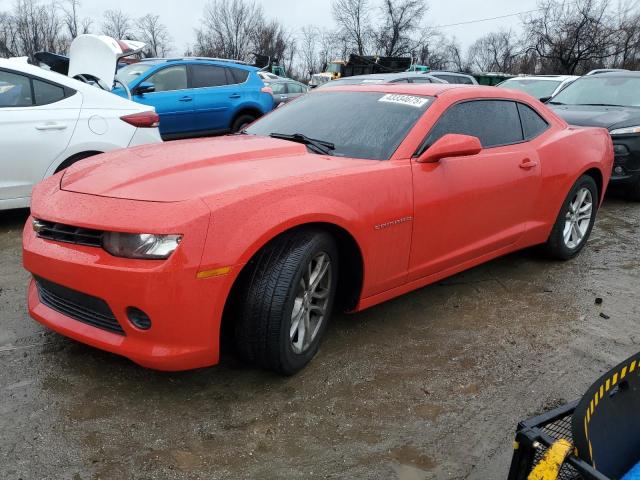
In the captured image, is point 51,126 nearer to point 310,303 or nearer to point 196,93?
point 310,303

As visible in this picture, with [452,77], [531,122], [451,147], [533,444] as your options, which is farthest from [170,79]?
[452,77]

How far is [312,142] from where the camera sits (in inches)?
130

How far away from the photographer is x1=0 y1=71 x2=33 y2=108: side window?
15.3ft

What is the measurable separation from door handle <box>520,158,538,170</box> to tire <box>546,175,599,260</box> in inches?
23.4

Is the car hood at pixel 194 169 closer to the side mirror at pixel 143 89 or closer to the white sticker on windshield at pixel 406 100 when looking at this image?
the white sticker on windshield at pixel 406 100

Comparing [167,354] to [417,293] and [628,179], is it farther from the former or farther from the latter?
[628,179]

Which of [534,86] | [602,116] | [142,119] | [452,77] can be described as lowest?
[142,119]

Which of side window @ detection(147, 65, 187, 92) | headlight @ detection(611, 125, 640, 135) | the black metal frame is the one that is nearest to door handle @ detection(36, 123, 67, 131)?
side window @ detection(147, 65, 187, 92)

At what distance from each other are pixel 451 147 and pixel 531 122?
1.42m

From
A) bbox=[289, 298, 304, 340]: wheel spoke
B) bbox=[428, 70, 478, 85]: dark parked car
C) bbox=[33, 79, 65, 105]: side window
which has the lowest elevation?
bbox=[289, 298, 304, 340]: wheel spoke

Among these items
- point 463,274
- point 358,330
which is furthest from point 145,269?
point 463,274

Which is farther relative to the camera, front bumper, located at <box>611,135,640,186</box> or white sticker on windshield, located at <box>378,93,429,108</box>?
front bumper, located at <box>611,135,640,186</box>

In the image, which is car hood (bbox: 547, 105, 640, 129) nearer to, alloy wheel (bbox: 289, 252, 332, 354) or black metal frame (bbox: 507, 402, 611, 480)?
alloy wheel (bbox: 289, 252, 332, 354)

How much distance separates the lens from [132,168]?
9.08 ft
